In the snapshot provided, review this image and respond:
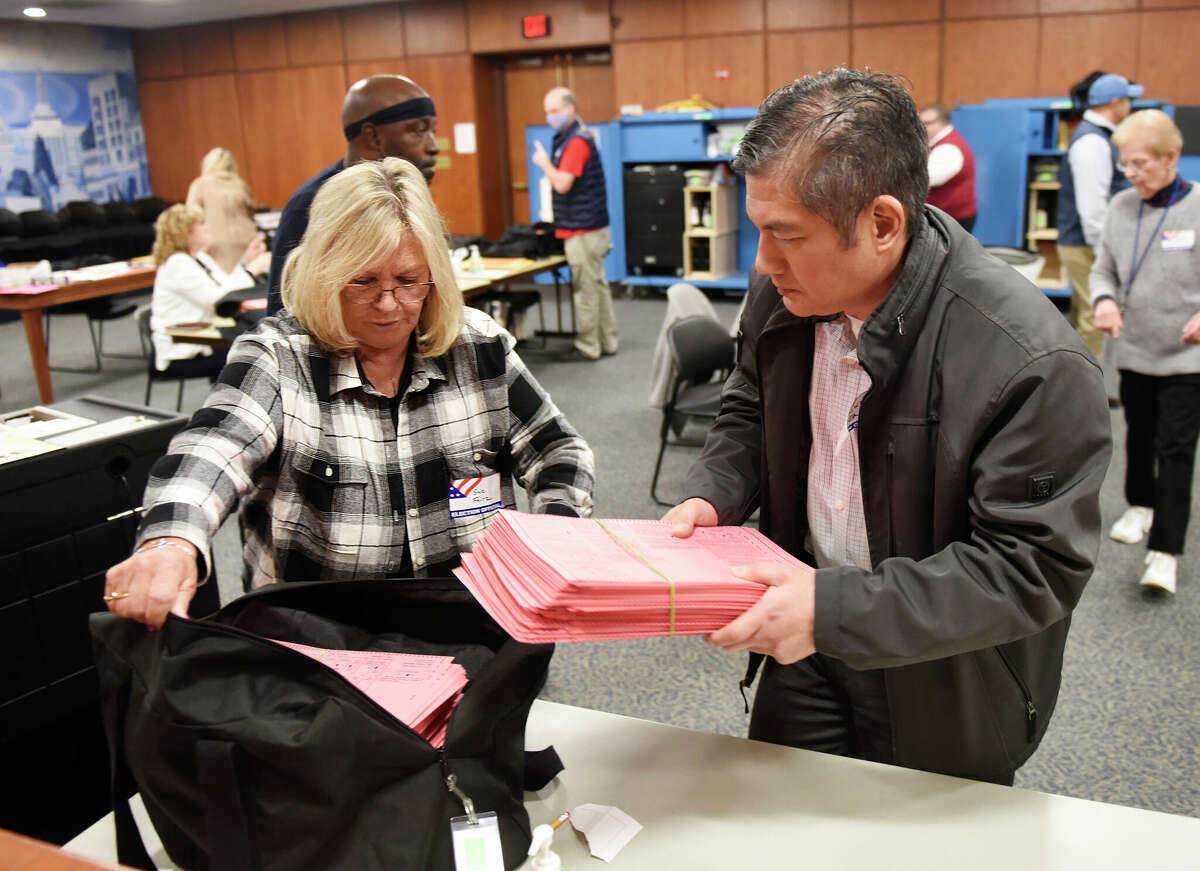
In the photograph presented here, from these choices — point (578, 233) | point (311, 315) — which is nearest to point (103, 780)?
point (311, 315)

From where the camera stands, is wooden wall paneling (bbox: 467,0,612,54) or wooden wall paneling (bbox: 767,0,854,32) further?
wooden wall paneling (bbox: 467,0,612,54)

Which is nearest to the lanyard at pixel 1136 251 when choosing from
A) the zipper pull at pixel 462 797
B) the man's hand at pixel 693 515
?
the man's hand at pixel 693 515

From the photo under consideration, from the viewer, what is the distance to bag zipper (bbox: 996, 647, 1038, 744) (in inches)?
51.5

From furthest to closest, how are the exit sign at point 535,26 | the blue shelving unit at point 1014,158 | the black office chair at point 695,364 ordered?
the exit sign at point 535,26 → the blue shelving unit at point 1014,158 → the black office chair at point 695,364

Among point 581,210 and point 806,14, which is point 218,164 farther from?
point 806,14

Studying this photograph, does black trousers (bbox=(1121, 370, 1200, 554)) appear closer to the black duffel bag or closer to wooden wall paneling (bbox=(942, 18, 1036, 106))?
the black duffel bag

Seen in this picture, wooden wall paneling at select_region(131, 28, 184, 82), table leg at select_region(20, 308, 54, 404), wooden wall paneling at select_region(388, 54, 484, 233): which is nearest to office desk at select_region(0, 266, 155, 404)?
table leg at select_region(20, 308, 54, 404)

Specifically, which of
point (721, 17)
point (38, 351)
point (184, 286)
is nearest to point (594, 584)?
point (184, 286)

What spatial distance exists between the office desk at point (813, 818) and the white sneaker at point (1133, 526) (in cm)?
301

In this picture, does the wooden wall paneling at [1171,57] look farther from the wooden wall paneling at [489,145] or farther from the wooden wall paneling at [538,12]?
the wooden wall paneling at [489,145]

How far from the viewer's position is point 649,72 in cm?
996

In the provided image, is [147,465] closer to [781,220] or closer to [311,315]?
[311,315]

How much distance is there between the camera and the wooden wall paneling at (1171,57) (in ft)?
26.7

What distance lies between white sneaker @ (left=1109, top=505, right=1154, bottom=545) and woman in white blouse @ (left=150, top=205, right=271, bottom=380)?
441cm
